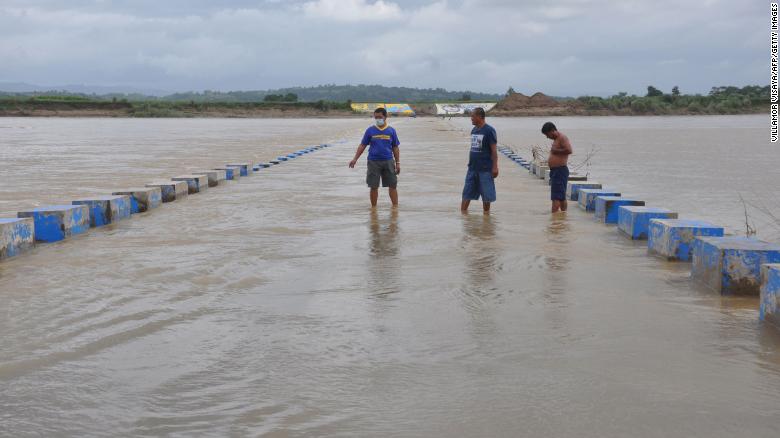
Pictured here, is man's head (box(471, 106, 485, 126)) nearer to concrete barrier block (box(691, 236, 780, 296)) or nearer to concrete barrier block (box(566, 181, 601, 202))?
concrete barrier block (box(566, 181, 601, 202))

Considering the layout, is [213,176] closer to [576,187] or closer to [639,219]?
[576,187]

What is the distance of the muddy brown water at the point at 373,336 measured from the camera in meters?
3.95

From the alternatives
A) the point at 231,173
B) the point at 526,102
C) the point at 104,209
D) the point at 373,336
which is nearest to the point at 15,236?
the point at 104,209

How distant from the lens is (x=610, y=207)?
11125 mm

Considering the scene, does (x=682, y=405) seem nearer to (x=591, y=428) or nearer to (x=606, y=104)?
(x=591, y=428)

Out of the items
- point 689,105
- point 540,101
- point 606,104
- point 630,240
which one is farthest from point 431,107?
point 630,240

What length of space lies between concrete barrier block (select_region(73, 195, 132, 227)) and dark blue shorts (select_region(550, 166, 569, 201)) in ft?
20.6

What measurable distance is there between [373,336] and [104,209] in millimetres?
6804

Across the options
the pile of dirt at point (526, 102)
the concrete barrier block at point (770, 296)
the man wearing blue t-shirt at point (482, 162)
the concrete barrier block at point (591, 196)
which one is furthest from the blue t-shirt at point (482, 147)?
the pile of dirt at point (526, 102)

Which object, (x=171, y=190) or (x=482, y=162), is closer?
(x=482, y=162)

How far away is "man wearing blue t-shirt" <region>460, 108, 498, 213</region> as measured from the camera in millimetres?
11312

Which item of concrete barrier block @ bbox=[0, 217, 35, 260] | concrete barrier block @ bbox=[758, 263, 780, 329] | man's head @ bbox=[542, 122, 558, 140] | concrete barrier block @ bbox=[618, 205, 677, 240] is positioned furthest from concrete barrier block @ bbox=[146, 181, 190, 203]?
concrete barrier block @ bbox=[758, 263, 780, 329]

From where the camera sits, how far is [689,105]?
117m

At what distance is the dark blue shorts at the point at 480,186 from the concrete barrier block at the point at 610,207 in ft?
5.05
